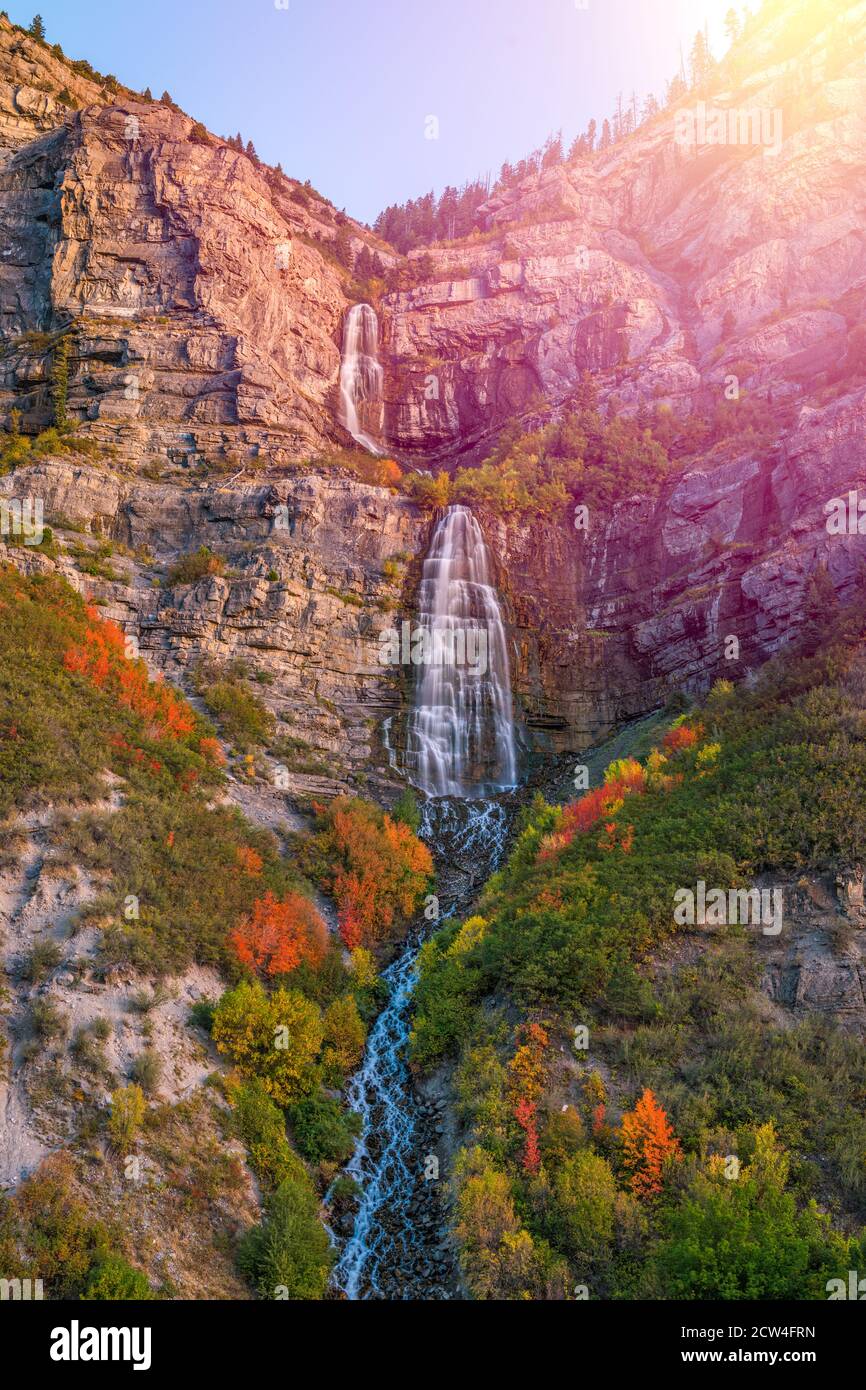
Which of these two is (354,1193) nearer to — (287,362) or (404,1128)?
(404,1128)

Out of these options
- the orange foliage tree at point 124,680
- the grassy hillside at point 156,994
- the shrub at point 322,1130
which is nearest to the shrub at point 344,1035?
the grassy hillside at point 156,994

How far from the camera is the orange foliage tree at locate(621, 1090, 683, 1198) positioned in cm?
1475

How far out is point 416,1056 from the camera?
20.8m

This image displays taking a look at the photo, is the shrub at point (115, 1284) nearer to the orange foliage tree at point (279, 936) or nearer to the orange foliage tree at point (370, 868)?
the orange foliage tree at point (279, 936)

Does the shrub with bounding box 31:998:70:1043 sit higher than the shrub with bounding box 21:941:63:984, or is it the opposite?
the shrub with bounding box 21:941:63:984

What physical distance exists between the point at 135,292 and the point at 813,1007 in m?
52.0

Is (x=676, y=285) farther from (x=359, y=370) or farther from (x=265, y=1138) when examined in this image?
(x=265, y=1138)

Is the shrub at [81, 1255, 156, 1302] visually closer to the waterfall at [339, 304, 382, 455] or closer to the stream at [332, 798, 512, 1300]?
the stream at [332, 798, 512, 1300]

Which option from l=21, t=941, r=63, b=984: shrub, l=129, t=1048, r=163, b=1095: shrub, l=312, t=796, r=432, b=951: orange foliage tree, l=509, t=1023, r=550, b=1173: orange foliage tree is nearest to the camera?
l=509, t=1023, r=550, b=1173: orange foliage tree

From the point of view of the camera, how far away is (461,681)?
40.9 meters

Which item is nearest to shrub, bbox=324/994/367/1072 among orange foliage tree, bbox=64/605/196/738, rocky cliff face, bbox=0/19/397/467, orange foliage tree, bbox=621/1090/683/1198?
orange foliage tree, bbox=621/1090/683/1198

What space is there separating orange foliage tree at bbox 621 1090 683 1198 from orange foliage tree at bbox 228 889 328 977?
10042 mm

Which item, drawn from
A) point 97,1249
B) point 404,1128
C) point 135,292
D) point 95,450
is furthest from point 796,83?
point 97,1249

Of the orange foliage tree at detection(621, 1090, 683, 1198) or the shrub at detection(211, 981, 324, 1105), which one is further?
the shrub at detection(211, 981, 324, 1105)
